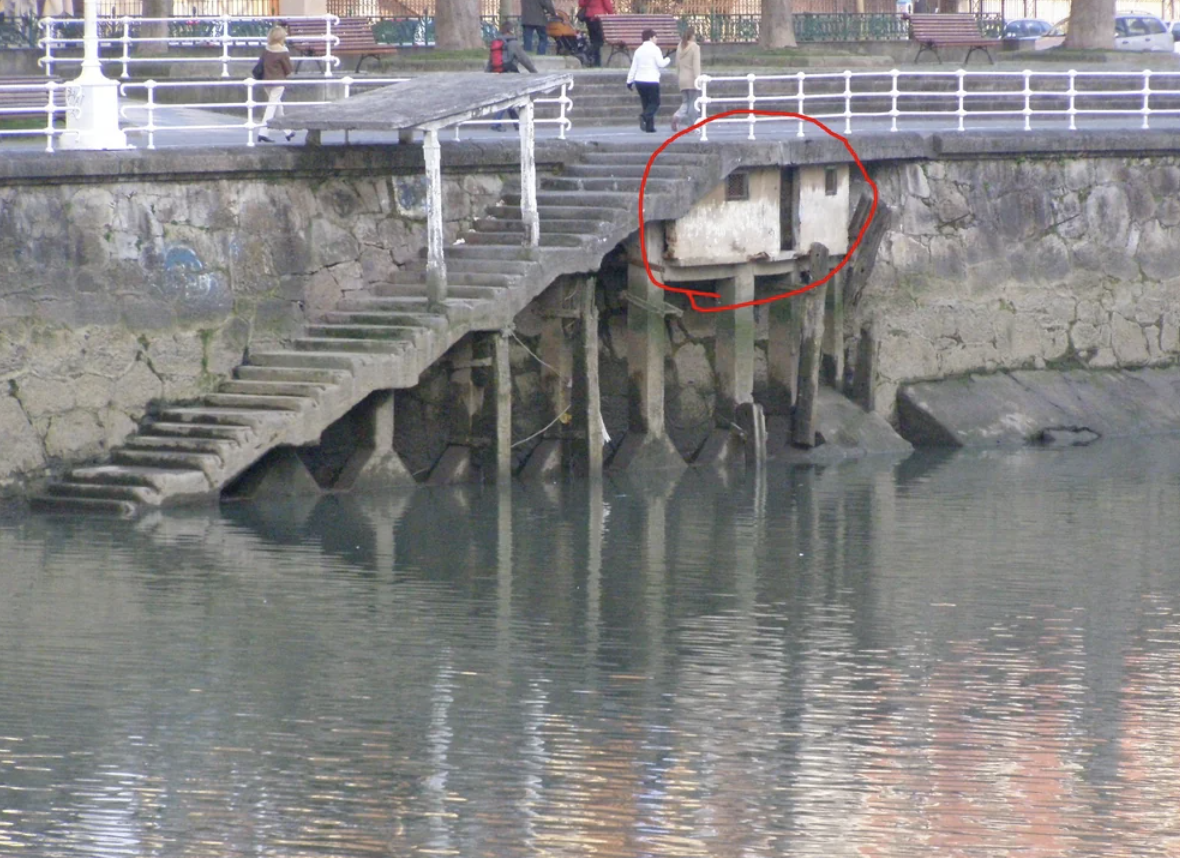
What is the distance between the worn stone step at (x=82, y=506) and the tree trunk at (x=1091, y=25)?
20034 millimetres

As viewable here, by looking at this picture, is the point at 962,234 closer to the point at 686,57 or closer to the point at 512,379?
the point at 686,57

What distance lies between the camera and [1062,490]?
72.4 ft

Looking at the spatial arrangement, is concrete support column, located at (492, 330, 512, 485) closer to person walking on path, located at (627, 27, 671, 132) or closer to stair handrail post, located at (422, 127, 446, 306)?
stair handrail post, located at (422, 127, 446, 306)

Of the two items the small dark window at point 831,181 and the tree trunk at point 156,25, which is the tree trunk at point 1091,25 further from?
the tree trunk at point 156,25

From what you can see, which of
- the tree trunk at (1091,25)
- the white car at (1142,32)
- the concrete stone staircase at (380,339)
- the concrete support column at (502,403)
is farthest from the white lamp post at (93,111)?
the white car at (1142,32)

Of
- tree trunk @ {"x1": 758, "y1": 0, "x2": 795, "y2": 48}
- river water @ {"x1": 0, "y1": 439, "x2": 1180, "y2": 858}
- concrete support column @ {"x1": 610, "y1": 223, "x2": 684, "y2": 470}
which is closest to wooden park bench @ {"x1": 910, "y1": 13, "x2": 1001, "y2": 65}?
tree trunk @ {"x1": 758, "y1": 0, "x2": 795, "y2": 48}

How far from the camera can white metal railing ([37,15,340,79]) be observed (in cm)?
2458

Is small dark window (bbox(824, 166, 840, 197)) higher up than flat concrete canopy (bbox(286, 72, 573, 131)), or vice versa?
flat concrete canopy (bbox(286, 72, 573, 131))

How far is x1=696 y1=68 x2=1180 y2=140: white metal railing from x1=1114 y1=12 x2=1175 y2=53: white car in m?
15.2

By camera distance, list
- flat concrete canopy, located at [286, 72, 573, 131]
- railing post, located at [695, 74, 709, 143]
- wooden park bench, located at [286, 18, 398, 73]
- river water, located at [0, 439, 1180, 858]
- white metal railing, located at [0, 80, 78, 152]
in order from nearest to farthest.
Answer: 1. river water, located at [0, 439, 1180, 858]
2. white metal railing, located at [0, 80, 78, 152]
3. flat concrete canopy, located at [286, 72, 573, 131]
4. railing post, located at [695, 74, 709, 143]
5. wooden park bench, located at [286, 18, 398, 73]

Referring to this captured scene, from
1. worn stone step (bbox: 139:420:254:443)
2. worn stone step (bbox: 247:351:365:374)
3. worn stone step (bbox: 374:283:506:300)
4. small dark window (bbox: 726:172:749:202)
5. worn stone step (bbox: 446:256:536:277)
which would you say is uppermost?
small dark window (bbox: 726:172:749:202)

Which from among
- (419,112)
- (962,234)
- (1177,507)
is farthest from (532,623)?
(962,234)

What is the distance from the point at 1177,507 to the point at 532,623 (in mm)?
7936

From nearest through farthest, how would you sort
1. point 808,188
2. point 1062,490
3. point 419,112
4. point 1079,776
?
1. point 1079,776
2. point 419,112
3. point 1062,490
4. point 808,188
